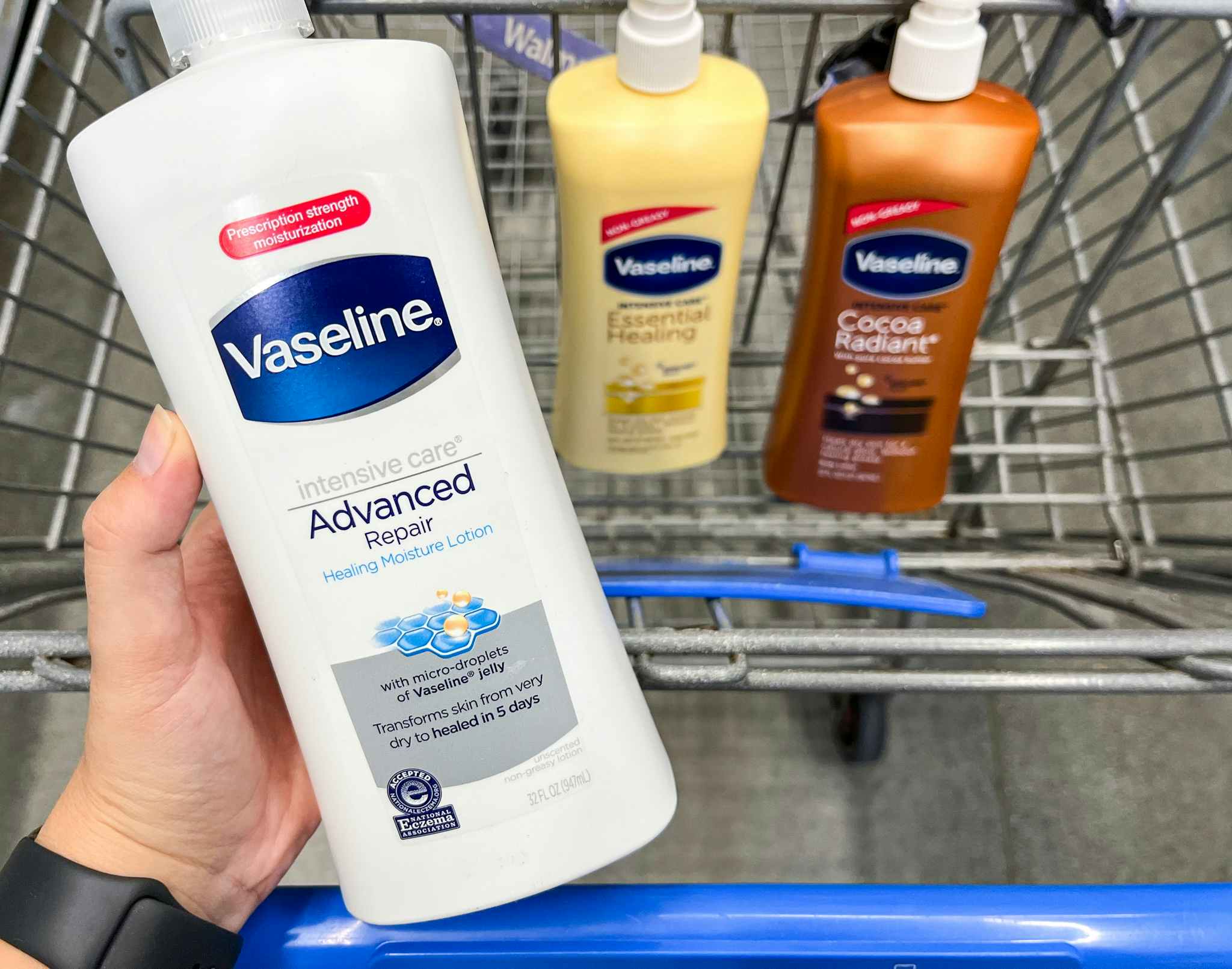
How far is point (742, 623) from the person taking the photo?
2.47 feet

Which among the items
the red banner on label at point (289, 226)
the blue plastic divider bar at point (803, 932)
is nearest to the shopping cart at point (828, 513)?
the blue plastic divider bar at point (803, 932)

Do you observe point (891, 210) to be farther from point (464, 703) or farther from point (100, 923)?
point (100, 923)

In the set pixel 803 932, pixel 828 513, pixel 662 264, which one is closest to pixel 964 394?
pixel 828 513

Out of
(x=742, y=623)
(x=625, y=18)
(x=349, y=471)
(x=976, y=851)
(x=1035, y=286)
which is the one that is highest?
(x=625, y=18)

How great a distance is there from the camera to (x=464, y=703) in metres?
0.38

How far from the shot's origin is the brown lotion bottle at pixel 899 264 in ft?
1.33

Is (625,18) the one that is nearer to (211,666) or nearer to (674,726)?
(211,666)

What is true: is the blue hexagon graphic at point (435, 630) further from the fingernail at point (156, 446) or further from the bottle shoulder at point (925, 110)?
the bottle shoulder at point (925, 110)

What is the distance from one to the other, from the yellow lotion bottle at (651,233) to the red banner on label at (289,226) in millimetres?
129

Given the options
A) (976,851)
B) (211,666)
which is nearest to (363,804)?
(211,666)

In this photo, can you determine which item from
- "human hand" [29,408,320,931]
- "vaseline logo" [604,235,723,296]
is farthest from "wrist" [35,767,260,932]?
"vaseline logo" [604,235,723,296]

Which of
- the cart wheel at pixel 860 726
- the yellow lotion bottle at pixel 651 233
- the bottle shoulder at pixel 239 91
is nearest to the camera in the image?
the bottle shoulder at pixel 239 91

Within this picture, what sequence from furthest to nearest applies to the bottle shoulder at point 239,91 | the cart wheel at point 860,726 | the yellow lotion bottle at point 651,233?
1. the cart wheel at point 860,726
2. the yellow lotion bottle at point 651,233
3. the bottle shoulder at point 239,91

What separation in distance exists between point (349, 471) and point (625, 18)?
0.22 m
